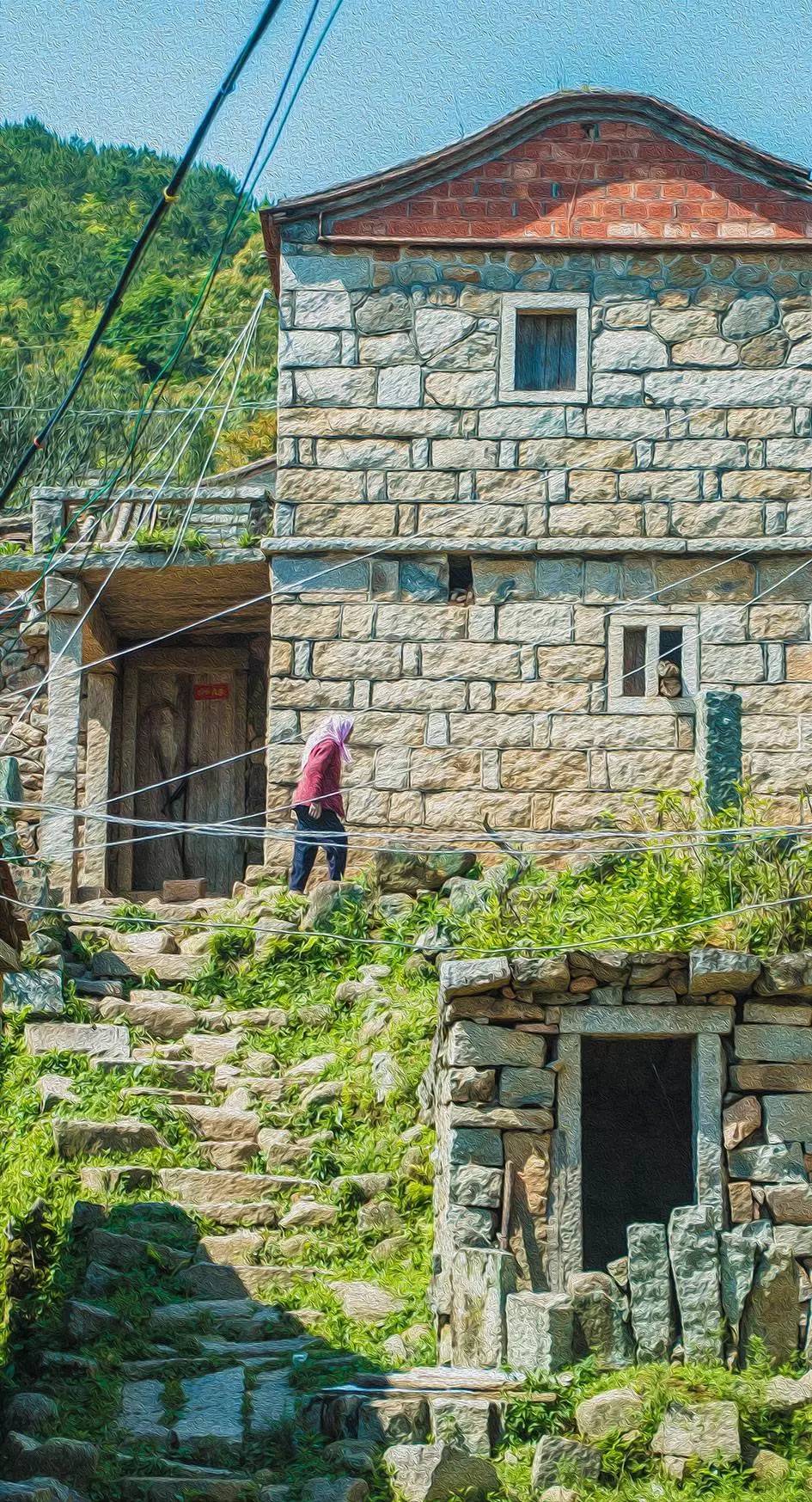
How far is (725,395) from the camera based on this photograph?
14.7 meters

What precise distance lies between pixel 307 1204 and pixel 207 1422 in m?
2.07

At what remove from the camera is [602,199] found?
14.9 metres

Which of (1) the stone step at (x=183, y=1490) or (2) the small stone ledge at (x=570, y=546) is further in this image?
(2) the small stone ledge at (x=570, y=546)

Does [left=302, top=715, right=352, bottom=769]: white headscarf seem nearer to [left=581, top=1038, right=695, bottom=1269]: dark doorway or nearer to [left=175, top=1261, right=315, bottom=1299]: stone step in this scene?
[left=581, top=1038, right=695, bottom=1269]: dark doorway

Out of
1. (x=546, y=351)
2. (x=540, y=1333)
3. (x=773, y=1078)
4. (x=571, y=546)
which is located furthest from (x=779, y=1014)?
(x=546, y=351)

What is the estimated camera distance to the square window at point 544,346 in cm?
1473

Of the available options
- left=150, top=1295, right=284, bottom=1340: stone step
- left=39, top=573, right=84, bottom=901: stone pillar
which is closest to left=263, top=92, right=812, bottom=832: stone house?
left=39, top=573, right=84, bottom=901: stone pillar

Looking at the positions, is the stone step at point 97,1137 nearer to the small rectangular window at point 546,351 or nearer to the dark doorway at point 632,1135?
the dark doorway at point 632,1135

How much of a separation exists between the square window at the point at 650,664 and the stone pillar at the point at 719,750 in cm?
366

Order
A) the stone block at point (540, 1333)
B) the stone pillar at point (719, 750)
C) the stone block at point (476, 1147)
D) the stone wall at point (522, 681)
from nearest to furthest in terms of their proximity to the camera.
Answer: the stone block at point (540, 1333), the stone block at point (476, 1147), the stone pillar at point (719, 750), the stone wall at point (522, 681)

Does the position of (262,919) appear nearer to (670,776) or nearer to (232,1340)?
(670,776)

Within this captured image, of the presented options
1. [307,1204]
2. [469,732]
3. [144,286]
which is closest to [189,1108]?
[307,1204]

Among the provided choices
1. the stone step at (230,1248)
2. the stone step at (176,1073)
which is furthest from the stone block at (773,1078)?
the stone step at (176,1073)

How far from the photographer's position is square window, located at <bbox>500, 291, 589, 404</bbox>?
48.3 feet
